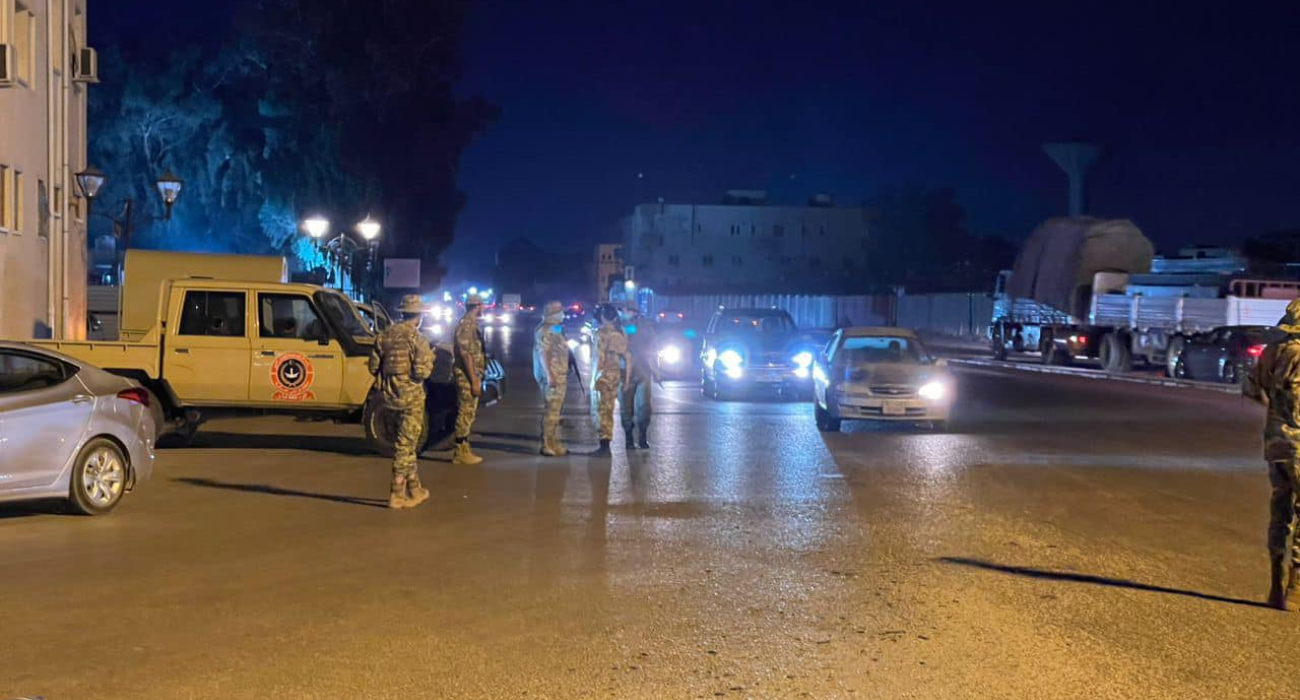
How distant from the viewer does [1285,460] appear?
24.0 ft

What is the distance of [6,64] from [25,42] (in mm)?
3301

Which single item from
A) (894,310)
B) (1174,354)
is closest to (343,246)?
(1174,354)

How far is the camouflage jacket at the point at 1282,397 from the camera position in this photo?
734cm

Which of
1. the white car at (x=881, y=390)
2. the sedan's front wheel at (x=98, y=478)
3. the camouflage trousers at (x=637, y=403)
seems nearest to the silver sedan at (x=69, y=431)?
the sedan's front wheel at (x=98, y=478)

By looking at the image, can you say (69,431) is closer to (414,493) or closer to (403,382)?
(403,382)

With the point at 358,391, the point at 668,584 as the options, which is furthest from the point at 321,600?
the point at 358,391

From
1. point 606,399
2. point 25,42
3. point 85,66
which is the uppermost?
point 85,66

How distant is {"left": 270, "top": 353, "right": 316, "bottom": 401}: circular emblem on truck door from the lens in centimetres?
1445

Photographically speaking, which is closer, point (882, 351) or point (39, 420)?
point (39, 420)

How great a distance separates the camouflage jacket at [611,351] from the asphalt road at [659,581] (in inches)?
44.0

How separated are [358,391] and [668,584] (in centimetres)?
744

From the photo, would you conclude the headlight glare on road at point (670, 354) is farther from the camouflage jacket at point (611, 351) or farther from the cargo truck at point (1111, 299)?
the camouflage jacket at point (611, 351)

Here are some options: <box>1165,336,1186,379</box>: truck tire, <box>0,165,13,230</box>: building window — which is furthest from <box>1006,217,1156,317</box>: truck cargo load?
<box>0,165,13,230</box>: building window

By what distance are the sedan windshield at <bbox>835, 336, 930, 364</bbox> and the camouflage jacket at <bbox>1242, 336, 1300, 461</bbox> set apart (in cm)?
1006
